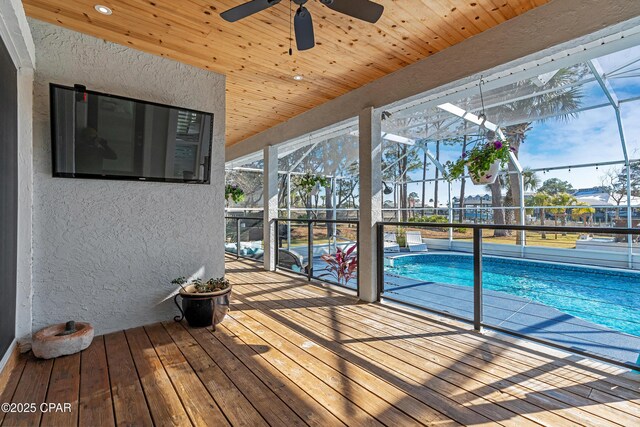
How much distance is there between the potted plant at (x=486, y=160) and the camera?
272 centimetres

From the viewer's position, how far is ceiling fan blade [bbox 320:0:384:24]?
179 cm

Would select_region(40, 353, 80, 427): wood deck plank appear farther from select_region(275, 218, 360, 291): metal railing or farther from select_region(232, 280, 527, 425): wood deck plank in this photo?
select_region(275, 218, 360, 291): metal railing

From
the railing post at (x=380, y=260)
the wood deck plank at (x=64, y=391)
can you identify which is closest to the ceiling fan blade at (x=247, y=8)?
the wood deck plank at (x=64, y=391)

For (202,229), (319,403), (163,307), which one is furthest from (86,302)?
(319,403)

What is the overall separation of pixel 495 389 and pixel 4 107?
359cm

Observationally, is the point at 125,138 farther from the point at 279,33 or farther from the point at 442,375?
the point at 442,375

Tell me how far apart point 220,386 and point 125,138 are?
2.24 m

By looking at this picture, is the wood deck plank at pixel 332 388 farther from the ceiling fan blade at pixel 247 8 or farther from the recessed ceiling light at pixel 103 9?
the recessed ceiling light at pixel 103 9

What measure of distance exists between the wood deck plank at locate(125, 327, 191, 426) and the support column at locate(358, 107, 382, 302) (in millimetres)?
2356

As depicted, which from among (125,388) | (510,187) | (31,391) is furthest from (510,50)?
(510,187)

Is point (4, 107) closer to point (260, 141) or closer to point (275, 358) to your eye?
point (275, 358)

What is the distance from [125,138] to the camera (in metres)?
2.74

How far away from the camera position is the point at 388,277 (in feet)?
12.9

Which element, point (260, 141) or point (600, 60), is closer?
point (600, 60)
